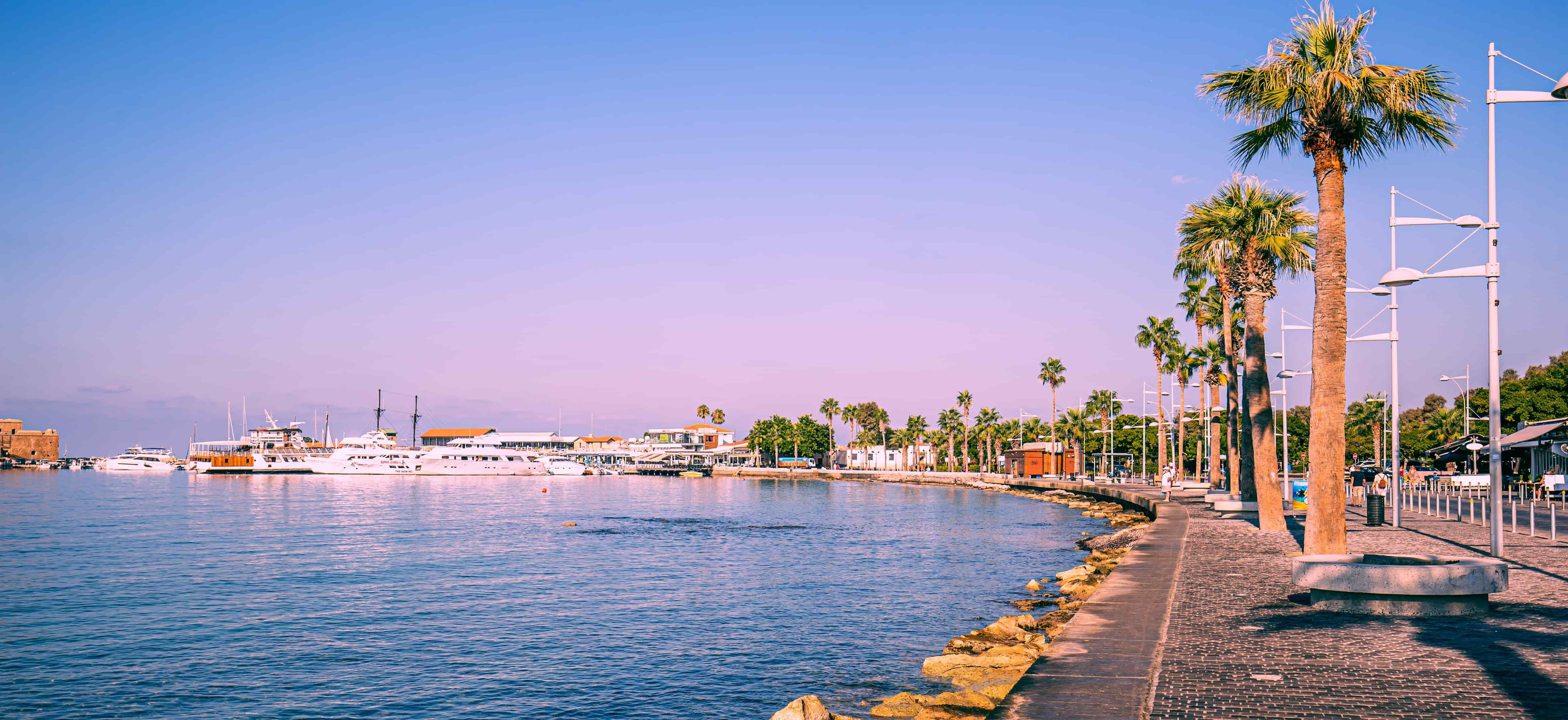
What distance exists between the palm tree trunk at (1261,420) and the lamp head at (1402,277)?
7.54m

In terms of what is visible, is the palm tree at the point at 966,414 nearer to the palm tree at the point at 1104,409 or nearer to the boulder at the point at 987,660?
the palm tree at the point at 1104,409

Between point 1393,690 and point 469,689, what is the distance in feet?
44.5

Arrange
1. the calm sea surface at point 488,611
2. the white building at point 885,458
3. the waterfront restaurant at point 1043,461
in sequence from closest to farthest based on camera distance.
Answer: the calm sea surface at point 488,611
the waterfront restaurant at point 1043,461
the white building at point 885,458

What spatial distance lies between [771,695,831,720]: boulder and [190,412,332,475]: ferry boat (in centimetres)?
15962

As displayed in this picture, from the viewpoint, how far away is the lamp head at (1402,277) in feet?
66.4

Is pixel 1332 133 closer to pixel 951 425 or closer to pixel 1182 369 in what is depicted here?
pixel 1182 369

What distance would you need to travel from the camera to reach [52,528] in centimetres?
5128

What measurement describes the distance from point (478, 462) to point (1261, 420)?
468 feet

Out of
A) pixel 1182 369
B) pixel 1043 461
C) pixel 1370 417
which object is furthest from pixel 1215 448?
pixel 1370 417

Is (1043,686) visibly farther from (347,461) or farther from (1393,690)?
(347,461)

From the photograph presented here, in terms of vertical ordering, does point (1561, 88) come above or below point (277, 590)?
Answer: above

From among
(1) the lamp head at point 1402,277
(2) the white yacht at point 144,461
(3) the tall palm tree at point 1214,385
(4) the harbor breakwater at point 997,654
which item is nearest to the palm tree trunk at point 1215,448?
(3) the tall palm tree at point 1214,385

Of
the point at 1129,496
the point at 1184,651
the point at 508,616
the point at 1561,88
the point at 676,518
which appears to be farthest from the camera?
the point at 676,518

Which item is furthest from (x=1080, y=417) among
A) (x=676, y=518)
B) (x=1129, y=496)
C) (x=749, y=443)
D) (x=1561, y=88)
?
(x=1561, y=88)
